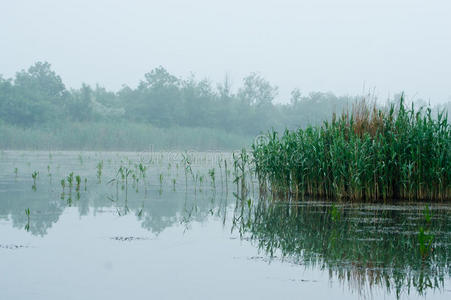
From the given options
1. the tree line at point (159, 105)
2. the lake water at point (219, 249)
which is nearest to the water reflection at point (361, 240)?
the lake water at point (219, 249)

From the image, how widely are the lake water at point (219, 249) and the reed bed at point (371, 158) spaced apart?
1.88 feet

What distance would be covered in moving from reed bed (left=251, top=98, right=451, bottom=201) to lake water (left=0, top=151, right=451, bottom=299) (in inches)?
22.6

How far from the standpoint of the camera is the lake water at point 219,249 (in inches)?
197

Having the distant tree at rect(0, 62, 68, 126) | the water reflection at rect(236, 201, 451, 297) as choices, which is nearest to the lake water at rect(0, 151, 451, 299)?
the water reflection at rect(236, 201, 451, 297)

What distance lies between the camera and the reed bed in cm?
1078

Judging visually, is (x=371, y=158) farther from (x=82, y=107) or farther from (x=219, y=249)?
(x=82, y=107)

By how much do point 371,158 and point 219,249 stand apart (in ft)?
16.3

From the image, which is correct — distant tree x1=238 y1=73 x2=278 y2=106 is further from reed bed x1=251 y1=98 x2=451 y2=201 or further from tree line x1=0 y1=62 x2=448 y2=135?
reed bed x1=251 y1=98 x2=451 y2=201

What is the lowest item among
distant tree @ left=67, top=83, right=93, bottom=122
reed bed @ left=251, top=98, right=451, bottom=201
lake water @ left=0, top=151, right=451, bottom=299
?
lake water @ left=0, top=151, right=451, bottom=299

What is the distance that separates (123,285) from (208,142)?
111 ft

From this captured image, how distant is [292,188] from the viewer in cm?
1193

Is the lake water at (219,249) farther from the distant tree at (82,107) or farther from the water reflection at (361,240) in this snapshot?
the distant tree at (82,107)

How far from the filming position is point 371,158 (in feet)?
35.7

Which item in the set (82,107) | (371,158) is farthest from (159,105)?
(371,158)
